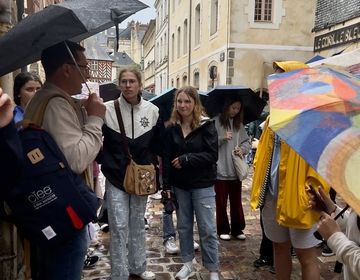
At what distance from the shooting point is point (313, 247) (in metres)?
2.91

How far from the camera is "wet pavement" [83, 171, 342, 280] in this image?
4.04m

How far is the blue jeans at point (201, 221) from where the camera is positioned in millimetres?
3744

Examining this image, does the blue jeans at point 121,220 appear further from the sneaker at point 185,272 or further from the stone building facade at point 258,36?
the stone building facade at point 258,36

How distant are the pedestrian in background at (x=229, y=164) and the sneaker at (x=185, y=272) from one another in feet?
3.92

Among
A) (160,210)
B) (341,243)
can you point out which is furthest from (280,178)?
(160,210)

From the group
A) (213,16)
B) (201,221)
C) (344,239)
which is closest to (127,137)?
(201,221)

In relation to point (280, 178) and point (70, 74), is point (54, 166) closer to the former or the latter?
point (70, 74)

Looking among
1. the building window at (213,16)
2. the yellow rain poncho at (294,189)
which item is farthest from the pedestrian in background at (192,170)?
the building window at (213,16)

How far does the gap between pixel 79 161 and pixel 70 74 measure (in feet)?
1.90

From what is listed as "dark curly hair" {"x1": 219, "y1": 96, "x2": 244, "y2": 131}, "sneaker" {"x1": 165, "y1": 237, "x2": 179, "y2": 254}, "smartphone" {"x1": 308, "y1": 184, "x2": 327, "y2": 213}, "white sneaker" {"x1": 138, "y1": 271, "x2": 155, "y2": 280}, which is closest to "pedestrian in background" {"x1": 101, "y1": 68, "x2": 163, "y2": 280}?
"white sneaker" {"x1": 138, "y1": 271, "x2": 155, "y2": 280}

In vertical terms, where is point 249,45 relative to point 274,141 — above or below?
below

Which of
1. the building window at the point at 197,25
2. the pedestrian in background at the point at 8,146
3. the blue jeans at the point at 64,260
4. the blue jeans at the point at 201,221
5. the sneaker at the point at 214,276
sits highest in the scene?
the pedestrian in background at the point at 8,146

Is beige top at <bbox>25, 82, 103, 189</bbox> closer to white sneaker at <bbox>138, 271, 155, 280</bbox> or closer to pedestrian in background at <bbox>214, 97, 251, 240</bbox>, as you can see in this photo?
white sneaker at <bbox>138, 271, 155, 280</bbox>

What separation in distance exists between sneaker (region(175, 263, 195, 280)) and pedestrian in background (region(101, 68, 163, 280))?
56 centimetres
